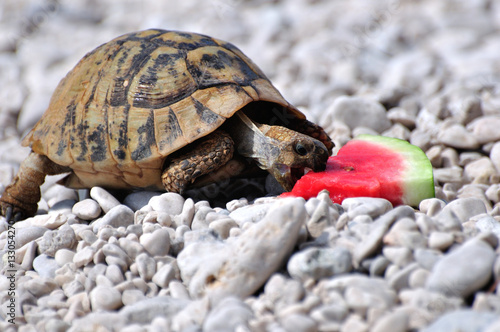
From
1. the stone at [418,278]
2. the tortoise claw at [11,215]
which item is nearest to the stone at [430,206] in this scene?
the stone at [418,278]

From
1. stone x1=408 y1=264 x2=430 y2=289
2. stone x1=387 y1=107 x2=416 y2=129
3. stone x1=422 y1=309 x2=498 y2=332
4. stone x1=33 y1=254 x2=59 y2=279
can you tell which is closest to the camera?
stone x1=422 y1=309 x2=498 y2=332

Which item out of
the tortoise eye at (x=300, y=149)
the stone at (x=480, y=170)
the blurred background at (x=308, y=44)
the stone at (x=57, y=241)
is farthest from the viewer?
the blurred background at (x=308, y=44)

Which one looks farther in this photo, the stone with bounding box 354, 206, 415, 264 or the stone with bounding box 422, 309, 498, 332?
the stone with bounding box 354, 206, 415, 264

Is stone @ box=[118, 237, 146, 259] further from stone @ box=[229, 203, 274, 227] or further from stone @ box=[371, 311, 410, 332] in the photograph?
stone @ box=[371, 311, 410, 332]

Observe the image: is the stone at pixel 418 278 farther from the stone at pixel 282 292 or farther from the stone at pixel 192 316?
the stone at pixel 192 316

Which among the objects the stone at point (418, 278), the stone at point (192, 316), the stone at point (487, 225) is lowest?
the stone at point (487, 225)

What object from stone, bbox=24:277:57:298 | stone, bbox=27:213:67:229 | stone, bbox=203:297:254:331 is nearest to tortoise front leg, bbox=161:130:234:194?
stone, bbox=27:213:67:229
